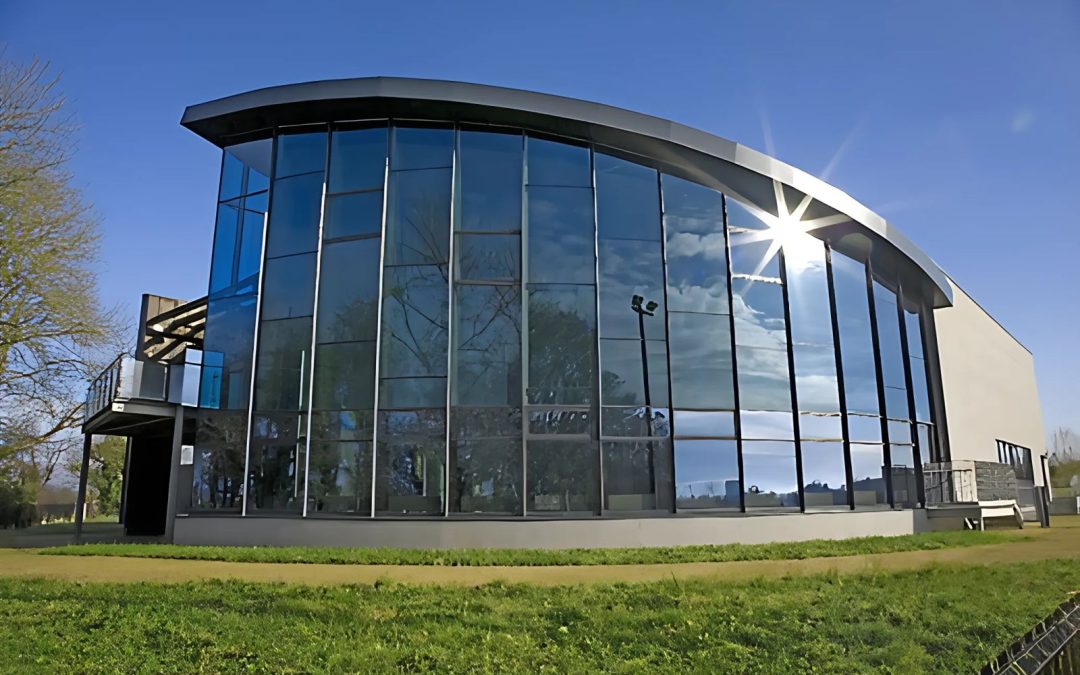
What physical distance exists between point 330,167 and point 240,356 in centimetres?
519

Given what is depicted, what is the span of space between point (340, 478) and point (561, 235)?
25.1 feet

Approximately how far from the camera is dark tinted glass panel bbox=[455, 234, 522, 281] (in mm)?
18125

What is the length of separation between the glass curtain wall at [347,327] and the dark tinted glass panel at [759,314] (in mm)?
9097

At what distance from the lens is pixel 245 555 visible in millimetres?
15273

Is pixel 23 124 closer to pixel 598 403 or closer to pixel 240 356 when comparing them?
pixel 240 356

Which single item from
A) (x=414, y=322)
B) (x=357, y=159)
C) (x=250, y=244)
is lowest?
(x=414, y=322)

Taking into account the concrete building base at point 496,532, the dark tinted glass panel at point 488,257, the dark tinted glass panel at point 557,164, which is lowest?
the concrete building base at point 496,532

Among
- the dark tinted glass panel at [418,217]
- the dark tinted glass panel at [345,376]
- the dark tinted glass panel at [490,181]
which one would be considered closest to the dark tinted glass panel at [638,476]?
the dark tinted glass panel at [345,376]

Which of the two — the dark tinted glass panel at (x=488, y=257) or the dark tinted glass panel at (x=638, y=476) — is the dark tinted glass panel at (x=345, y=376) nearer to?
the dark tinted glass panel at (x=488, y=257)

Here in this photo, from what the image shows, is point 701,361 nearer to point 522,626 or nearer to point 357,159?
point 357,159

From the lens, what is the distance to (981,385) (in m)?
34.6

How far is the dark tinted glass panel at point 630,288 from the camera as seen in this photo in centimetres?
1848

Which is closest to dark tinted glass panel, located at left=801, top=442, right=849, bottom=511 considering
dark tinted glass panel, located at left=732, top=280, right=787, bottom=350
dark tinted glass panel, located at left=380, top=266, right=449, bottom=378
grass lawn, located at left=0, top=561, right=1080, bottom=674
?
dark tinted glass panel, located at left=732, top=280, right=787, bottom=350

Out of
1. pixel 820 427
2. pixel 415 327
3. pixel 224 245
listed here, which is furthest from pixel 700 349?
pixel 224 245
